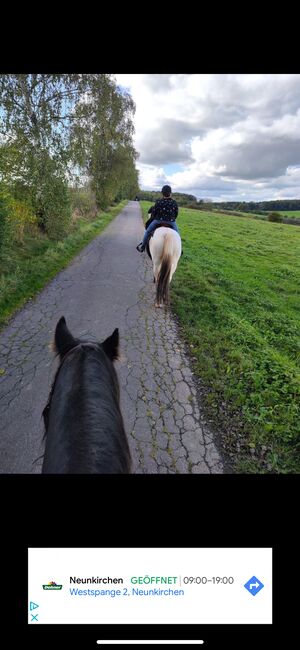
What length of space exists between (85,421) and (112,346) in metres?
0.72

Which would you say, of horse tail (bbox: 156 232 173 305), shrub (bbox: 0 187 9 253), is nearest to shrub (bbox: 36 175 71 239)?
shrub (bbox: 0 187 9 253)

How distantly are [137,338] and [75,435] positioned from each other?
138 inches

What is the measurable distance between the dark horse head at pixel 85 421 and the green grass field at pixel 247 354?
181cm

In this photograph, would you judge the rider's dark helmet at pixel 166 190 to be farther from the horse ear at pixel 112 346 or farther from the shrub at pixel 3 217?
the horse ear at pixel 112 346

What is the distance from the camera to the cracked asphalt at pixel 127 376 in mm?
2621

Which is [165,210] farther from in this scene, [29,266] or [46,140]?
[46,140]

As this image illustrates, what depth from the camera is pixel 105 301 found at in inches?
240

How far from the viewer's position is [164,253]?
18.6 feet

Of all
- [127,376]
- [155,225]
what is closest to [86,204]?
[155,225]

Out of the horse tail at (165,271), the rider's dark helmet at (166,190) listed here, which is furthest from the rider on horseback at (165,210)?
the horse tail at (165,271)

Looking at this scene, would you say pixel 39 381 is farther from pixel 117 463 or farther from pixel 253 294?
pixel 253 294

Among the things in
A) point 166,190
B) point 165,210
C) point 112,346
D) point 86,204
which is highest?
point 86,204

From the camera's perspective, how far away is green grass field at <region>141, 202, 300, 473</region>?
2.90m

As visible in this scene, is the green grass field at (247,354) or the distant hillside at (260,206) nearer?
the green grass field at (247,354)
